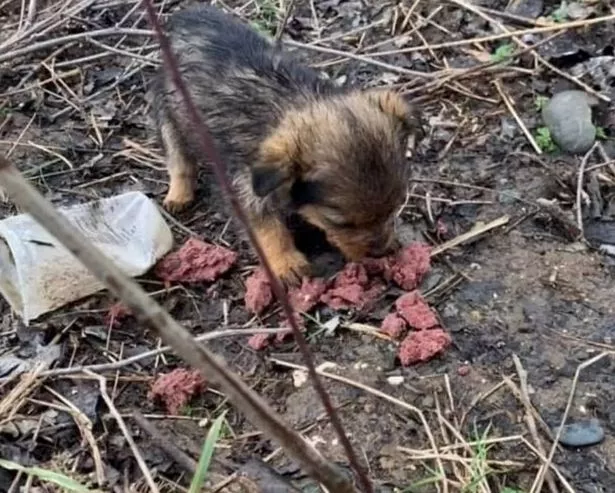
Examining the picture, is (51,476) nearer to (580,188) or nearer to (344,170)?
(344,170)

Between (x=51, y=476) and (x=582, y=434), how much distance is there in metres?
1.55

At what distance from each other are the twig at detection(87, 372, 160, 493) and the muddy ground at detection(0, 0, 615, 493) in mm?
29

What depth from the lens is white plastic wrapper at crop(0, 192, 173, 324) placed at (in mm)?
4113

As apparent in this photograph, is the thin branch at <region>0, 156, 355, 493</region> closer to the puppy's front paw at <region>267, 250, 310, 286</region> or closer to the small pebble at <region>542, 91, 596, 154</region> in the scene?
the puppy's front paw at <region>267, 250, 310, 286</region>

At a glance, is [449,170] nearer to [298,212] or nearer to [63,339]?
[298,212]

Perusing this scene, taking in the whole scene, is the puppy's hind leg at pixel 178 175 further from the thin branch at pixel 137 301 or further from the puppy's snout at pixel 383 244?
the thin branch at pixel 137 301

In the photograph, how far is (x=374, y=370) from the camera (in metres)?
3.78

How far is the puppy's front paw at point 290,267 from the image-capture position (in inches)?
167

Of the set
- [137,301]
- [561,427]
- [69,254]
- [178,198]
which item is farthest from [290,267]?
[137,301]

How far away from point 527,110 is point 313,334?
1.74 meters

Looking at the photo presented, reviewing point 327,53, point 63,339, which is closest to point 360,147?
point 63,339

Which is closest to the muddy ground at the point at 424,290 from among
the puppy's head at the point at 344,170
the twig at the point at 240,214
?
the puppy's head at the point at 344,170

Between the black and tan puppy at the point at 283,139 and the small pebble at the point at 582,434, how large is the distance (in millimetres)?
975

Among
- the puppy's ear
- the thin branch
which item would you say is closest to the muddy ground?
the puppy's ear
